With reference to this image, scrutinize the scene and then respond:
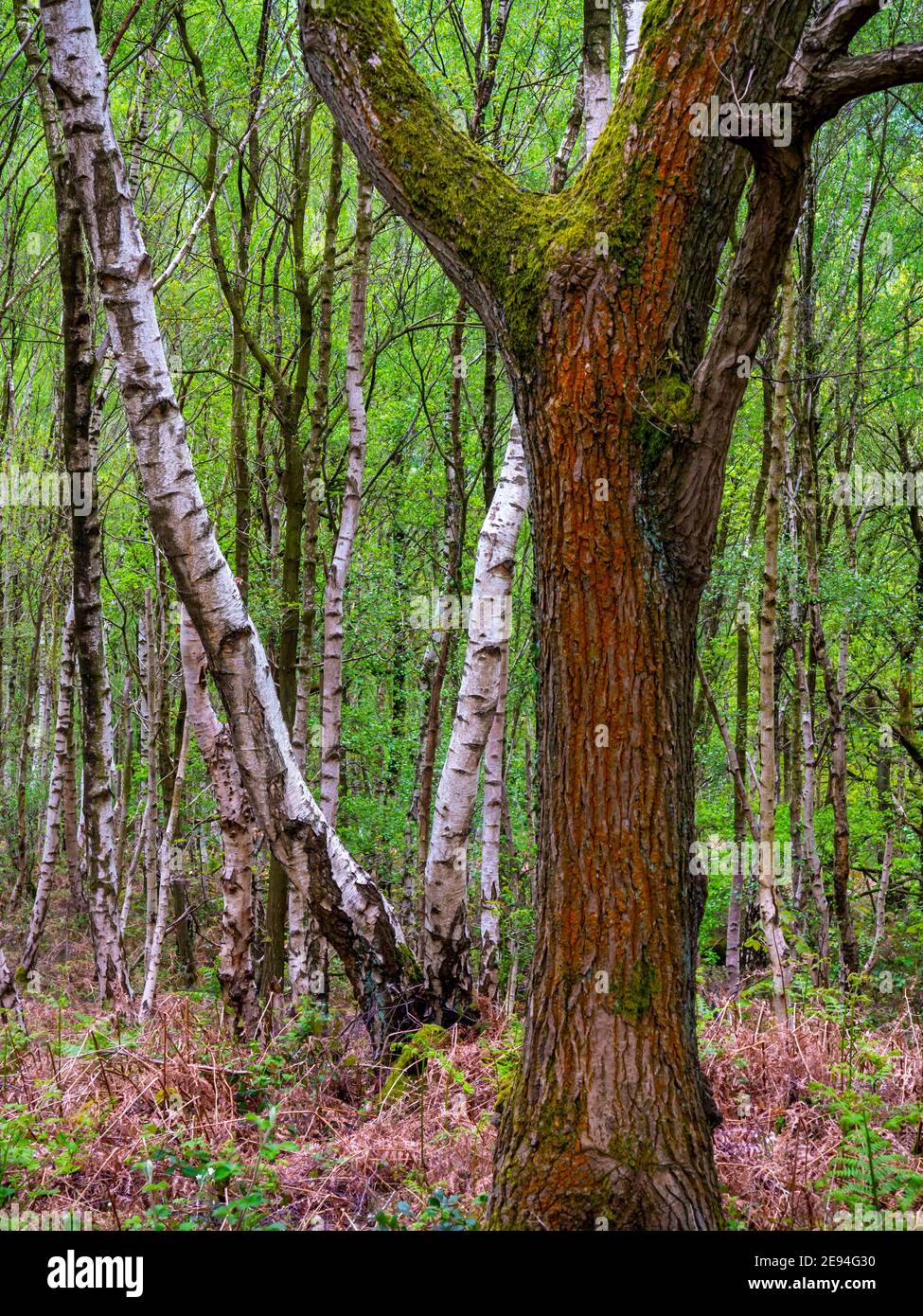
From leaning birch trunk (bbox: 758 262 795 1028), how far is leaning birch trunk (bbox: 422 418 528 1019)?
1.48m

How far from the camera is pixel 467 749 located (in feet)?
15.6

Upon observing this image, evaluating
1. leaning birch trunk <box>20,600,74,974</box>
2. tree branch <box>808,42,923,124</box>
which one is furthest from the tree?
leaning birch trunk <box>20,600,74,974</box>

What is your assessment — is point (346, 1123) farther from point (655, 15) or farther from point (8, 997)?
point (655, 15)

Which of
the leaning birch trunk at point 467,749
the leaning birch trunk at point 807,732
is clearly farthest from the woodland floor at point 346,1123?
the leaning birch trunk at point 807,732

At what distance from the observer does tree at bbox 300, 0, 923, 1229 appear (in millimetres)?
2621

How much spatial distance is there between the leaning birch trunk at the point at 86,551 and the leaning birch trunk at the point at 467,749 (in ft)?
8.48

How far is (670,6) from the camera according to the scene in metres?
2.71

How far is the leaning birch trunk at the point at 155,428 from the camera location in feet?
13.5

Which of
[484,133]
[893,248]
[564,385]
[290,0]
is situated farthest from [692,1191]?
[893,248]

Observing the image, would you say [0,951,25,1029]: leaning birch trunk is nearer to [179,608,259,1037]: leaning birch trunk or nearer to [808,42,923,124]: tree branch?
[179,608,259,1037]: leaning birch trunk

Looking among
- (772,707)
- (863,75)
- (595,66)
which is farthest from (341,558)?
(863,75)
